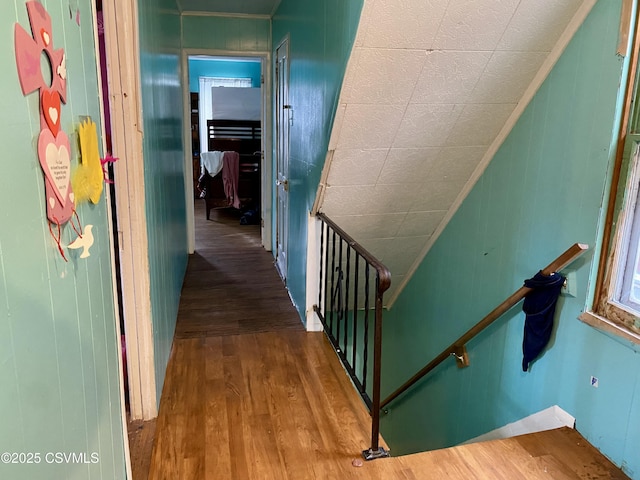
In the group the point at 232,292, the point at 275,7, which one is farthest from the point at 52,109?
the point at 275,7

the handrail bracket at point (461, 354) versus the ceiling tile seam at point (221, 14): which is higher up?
the ceiling tile seam at point (221, 14)

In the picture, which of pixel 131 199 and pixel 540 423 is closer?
pixel 131 199

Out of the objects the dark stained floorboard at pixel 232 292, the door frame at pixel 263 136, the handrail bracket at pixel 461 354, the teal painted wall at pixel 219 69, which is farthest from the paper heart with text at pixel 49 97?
the teal painted wall at pixel 219 69

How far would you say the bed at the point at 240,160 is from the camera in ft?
22.2

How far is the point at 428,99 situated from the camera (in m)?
2.23

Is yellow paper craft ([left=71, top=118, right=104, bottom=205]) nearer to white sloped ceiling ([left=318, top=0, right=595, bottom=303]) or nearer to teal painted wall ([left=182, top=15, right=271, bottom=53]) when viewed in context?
white sloped ceiling ([left=318, top=0, right=595, bottom=303])

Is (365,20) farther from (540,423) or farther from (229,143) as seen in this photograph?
(229,143)

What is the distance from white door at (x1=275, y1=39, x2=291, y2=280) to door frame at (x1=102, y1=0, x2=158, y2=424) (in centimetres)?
195

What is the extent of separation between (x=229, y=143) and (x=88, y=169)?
6401mm

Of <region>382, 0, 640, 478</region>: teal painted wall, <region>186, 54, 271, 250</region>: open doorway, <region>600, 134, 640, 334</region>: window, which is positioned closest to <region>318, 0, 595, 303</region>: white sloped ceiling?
<region>382, 0, 640, 478</region>: teal painted wall

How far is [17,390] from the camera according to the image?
0.75 metres

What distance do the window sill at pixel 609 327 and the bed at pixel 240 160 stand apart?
17.0 ft

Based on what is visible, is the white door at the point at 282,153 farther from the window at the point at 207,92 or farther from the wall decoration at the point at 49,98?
the window at the point at 207,92

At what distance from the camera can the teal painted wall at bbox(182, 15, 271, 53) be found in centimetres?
456
